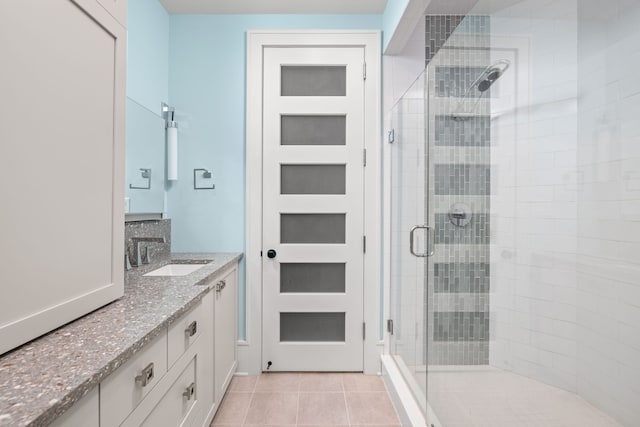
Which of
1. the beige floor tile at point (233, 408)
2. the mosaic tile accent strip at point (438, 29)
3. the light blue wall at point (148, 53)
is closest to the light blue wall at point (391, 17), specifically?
the mosaic tile accent strip at point (438, 29)

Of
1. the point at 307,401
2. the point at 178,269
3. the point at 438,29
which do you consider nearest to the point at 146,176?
the point at 178,269

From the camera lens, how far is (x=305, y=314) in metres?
2.68

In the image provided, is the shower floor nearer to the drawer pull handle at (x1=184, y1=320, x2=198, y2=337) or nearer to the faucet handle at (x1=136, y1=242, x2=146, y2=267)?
the drawer pull handle at (x1=184, y1=320, x2=198, y2=337)

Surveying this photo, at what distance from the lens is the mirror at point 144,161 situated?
2.08m

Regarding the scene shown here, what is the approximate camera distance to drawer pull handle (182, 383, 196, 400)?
1.46m

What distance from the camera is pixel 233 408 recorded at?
2174mm

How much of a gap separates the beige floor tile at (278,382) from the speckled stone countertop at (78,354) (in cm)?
128

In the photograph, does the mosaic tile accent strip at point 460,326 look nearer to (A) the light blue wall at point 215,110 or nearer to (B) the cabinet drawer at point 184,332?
(B) the cabinet drawer at point 184,332

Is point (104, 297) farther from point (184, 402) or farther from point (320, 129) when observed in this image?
point (320, 129)

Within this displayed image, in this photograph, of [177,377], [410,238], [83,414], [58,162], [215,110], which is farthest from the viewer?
[215,110]

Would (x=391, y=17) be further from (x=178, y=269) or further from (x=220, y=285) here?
(x=178, y=269)

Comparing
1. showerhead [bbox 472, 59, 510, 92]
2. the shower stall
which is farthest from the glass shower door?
showerhead [bbox 472, 59, 510, 92]

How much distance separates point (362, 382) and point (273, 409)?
27.1 inches

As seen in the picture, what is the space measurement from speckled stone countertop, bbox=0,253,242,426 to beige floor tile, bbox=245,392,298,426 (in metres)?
1.05
